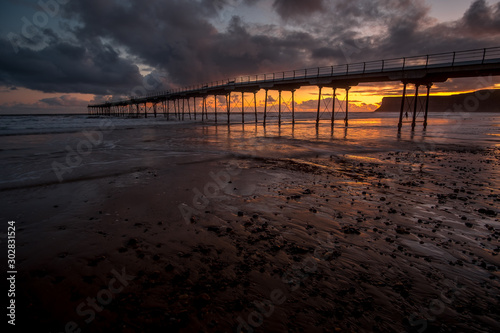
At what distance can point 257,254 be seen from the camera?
411cm

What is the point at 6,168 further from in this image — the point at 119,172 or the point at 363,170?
the point at 363,170

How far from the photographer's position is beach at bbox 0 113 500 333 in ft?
9.35

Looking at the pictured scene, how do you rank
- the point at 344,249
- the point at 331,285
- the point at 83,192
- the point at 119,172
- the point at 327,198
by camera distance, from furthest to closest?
the point at 119,172, the point at 83,192, the point at 327,198, the point at 344,249, the point at 331,285

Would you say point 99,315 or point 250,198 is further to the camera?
point 250,198

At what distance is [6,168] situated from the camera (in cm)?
1102

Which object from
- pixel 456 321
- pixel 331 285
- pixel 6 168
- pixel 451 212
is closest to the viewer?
pixel 456 321

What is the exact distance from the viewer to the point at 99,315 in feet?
9.39

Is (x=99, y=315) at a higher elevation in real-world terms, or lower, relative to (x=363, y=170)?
lower

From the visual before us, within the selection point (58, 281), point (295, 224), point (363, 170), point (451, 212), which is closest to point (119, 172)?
point (58, 281)

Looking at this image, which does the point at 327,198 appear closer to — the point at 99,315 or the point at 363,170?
the point at 363,170

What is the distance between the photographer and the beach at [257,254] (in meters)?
2.85

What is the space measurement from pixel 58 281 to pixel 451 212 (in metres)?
8.01

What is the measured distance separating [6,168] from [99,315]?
12611 mm

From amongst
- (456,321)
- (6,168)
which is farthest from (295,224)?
(6,168)
